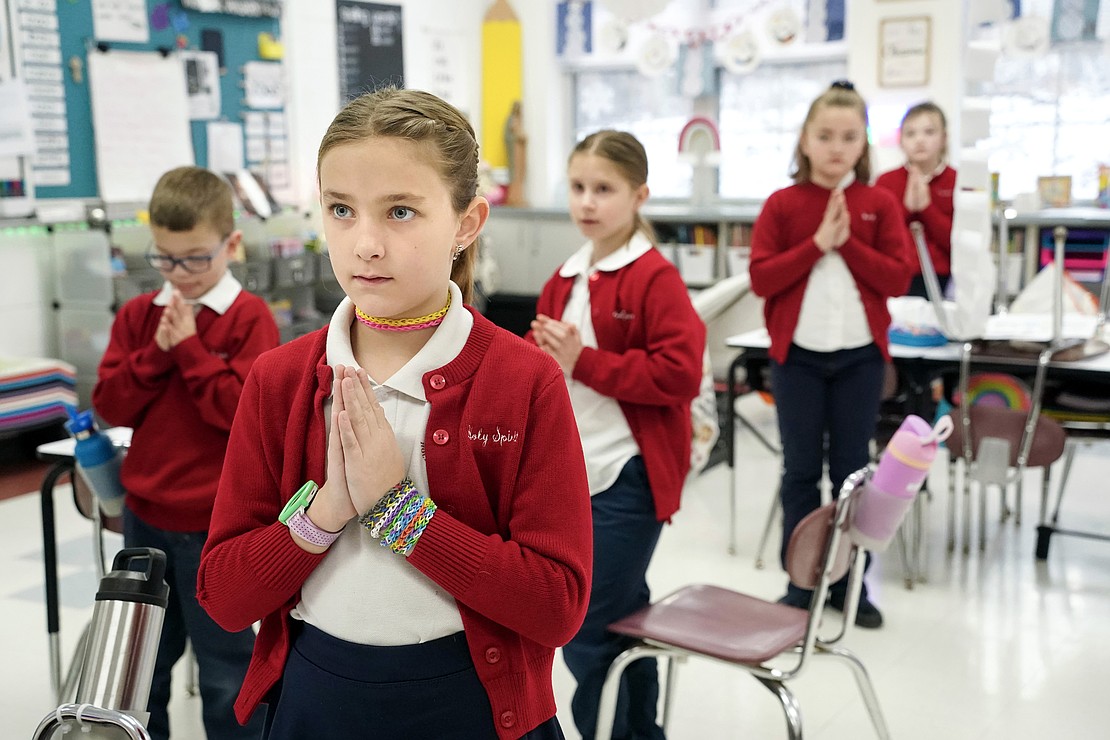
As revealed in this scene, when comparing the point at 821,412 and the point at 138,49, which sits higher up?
the point at 138,49

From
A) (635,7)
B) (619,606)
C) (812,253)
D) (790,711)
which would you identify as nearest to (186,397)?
(619,606)

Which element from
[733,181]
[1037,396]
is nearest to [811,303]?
[1037,396]

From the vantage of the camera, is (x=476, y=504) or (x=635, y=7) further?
(x=635, y=7)

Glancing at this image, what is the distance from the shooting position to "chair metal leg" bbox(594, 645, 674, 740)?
186 centimetres

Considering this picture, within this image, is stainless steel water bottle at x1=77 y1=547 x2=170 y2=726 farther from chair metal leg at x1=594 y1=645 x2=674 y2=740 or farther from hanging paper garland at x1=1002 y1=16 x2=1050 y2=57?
hanging paper garland at x1=1002 y1=16 x2=1050 y2=57

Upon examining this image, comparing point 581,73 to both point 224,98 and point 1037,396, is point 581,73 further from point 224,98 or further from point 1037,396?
point 1037,396

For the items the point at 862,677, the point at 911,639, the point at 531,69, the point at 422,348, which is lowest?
the point at 911,639

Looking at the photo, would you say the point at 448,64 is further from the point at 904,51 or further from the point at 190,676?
the point at 190,676

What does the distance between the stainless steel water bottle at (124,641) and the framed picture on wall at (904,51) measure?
236 inches

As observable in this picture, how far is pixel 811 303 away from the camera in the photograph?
2865 millimetres

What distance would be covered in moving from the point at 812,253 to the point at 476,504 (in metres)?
1.90

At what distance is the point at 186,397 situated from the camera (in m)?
2.00

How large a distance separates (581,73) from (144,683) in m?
7.17

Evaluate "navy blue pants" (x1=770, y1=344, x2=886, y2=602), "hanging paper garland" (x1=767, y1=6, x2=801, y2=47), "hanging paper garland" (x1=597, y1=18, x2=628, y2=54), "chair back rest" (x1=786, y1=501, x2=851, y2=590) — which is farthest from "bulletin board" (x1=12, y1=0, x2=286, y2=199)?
"chair back rest" (x1=786, y1=501, x2=851, y2=590)
